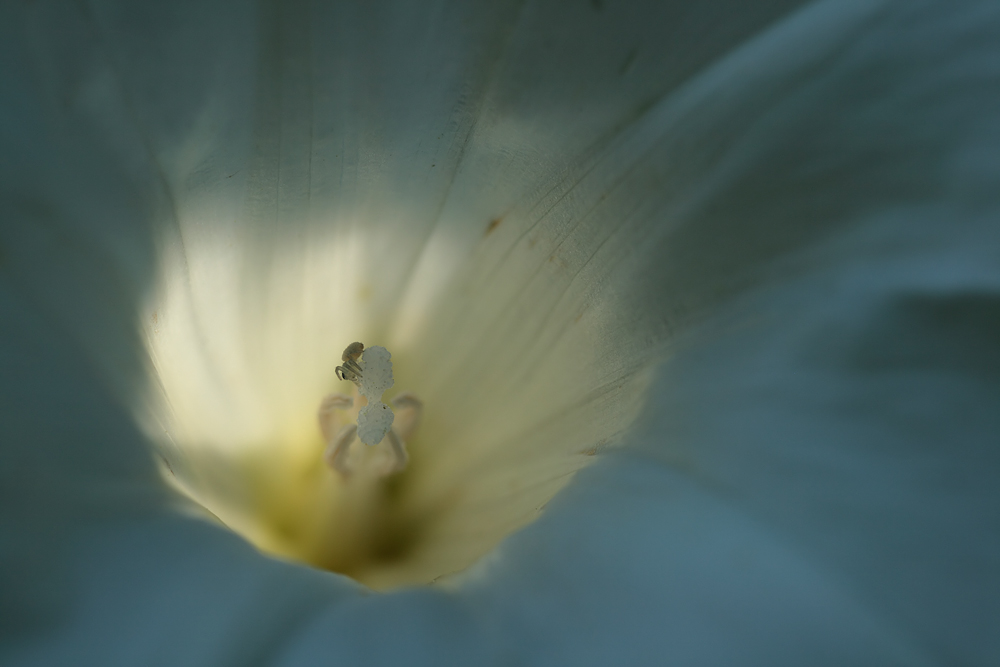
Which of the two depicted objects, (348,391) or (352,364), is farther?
(348,391)

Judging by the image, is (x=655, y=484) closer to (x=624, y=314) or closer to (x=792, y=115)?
(x=624, y=314)

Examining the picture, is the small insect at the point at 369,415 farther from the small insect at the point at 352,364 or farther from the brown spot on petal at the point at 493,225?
the brown spot on petal at the point at 493,225

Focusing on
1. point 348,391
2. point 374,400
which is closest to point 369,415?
point 374,400

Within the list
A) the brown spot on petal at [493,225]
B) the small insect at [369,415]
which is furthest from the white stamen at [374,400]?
the brown spot on petal at [493,225]

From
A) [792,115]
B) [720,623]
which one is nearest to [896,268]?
[792,115]

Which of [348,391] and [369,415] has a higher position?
[348,391]

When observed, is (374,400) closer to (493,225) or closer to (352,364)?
(352,364)
